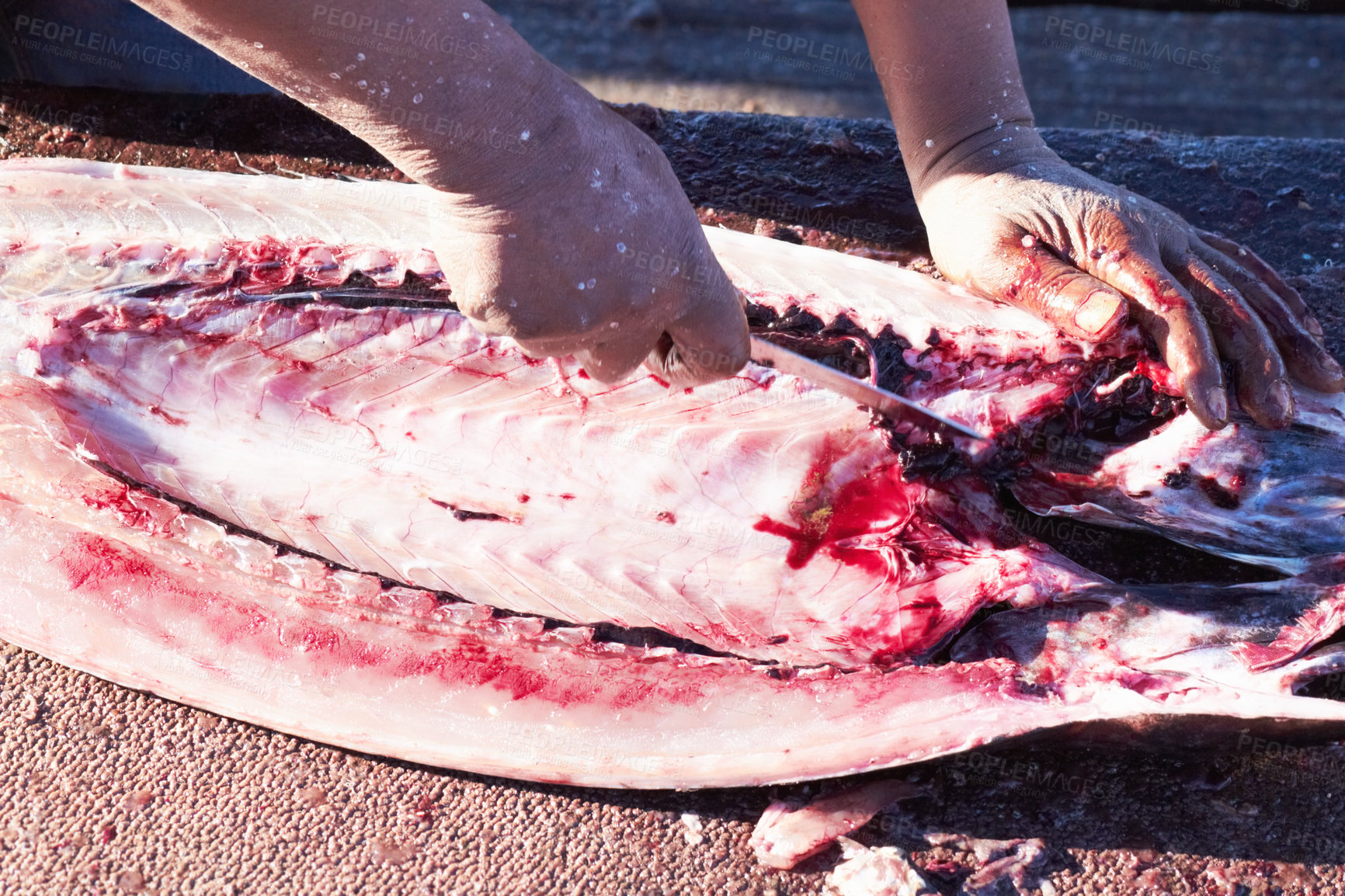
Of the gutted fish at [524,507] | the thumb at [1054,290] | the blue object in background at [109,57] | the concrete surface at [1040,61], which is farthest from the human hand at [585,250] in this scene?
the concrete surface at [1040,61]

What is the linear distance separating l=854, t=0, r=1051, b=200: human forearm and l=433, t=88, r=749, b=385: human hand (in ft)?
3.02

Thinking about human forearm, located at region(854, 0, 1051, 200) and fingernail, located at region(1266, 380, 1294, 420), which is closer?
fingernail, located at region(1266, 380, 1294, 420)

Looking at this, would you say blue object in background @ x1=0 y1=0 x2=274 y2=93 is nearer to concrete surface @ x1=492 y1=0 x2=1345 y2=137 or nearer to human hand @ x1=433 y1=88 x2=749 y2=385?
human hand @ x1=433 y1=88 x2=749 y2=385

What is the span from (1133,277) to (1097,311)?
0.39 feet

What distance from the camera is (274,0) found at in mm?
1288

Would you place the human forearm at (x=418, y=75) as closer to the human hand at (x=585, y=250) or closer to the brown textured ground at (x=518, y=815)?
the human hand at (x=585, y=250)

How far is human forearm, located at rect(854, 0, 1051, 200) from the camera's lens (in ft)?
7.21

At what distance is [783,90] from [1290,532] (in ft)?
11.3

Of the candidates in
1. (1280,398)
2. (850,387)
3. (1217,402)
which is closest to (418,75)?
(850,387)

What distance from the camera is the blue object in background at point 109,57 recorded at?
280 centimetres

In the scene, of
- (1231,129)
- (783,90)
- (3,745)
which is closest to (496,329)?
(3,745)

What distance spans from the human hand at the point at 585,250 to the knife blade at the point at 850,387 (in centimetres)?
24

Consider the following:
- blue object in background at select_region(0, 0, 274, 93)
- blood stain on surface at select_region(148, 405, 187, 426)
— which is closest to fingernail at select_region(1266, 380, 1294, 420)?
blood stain on surface at select_region(148, 405, 187, 426)

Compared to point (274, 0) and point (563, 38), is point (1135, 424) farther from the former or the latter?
point (563, 38)
